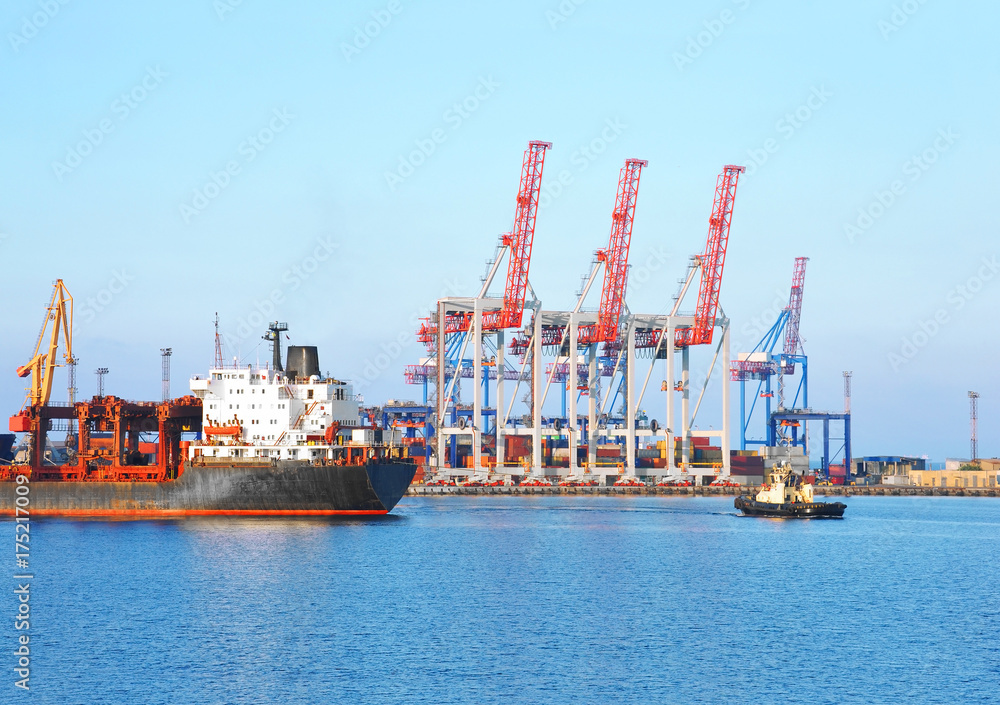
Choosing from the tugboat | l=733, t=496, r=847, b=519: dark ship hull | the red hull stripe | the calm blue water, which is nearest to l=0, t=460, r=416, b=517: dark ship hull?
the red hull stripe

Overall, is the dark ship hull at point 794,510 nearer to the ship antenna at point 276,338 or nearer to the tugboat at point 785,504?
the tugboat at point 785,504

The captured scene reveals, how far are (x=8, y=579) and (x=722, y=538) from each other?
38.1 metres

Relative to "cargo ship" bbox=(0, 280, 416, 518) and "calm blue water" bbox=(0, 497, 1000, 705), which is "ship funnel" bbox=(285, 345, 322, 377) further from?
"calm blue water" bbox=(0, 497, 1000, 705)

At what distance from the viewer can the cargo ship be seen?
226 feet

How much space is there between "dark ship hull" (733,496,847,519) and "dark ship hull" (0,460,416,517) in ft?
85.1

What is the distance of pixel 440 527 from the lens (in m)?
70.8

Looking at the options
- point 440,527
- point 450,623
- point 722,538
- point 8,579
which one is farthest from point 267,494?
point 450,623

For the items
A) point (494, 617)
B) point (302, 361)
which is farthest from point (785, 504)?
point (494, 617)

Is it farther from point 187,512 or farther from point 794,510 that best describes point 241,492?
point 794,510

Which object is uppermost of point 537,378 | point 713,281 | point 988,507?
point 713,281

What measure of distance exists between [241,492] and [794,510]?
38.3m

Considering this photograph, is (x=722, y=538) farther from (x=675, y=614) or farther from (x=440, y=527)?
(x=675, y=614)

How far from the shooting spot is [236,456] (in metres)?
69.6

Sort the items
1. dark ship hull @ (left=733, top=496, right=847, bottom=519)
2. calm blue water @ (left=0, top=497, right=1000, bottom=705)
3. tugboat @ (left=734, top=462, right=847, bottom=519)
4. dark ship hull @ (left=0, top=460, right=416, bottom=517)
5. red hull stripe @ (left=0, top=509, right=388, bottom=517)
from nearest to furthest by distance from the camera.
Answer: calm blue water @ (left=0, top=497, right=1000, bottom=705)
dark ship hull @ (left=0, top=460, right=416, bottom=517)
red hull stripe @ (left=0, top=509, right=388, bottom=517)
dark ship hull @ (left=733, top=496, right=847, bottom=519)
tugboat @ (left=734, top=462, right=847, bottom=519)
